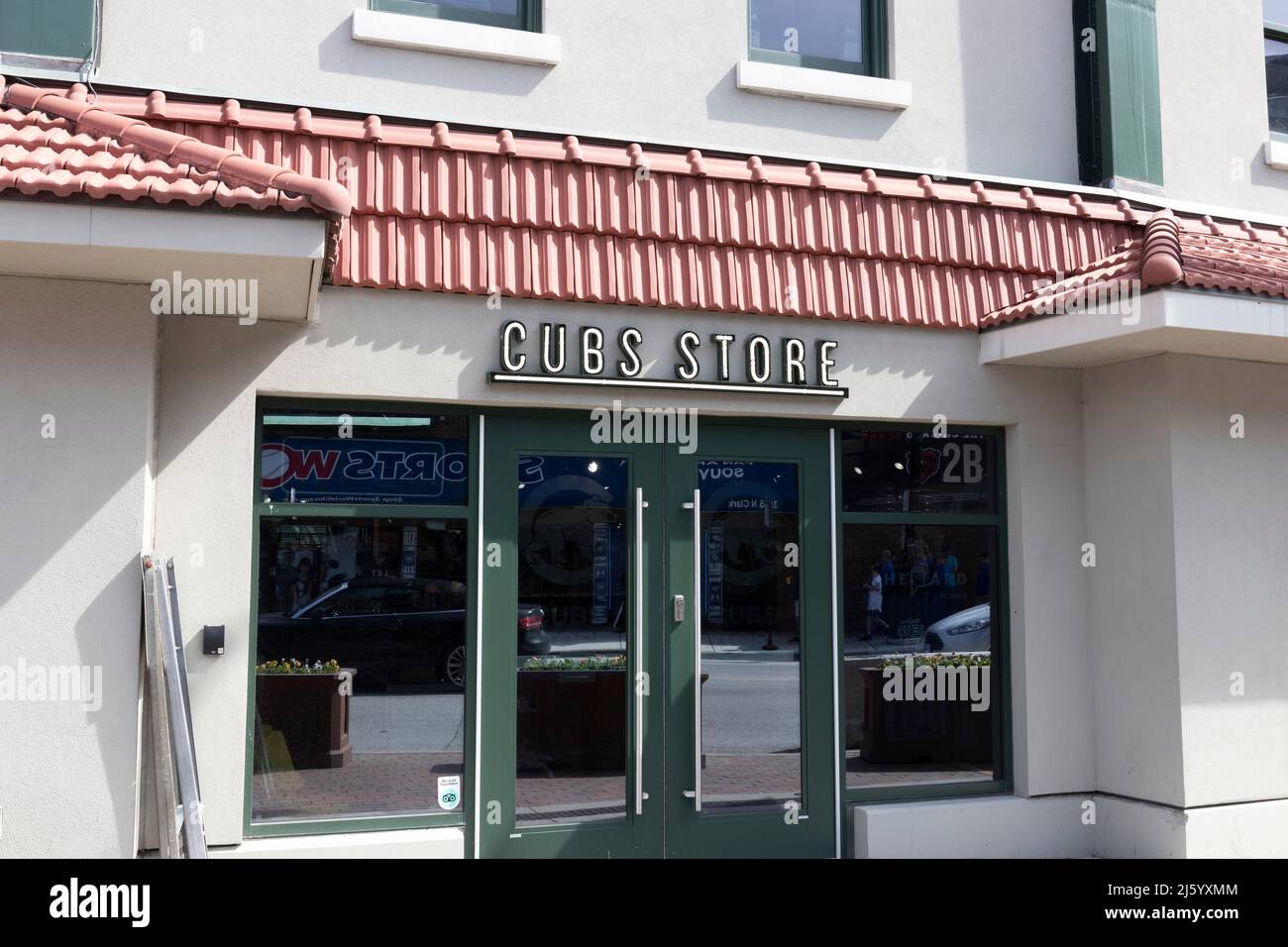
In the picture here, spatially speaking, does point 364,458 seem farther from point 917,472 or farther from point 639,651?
point 917,472

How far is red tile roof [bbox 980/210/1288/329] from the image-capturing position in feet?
21.2

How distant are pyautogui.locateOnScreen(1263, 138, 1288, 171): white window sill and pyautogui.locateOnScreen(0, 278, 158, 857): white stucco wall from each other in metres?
7.63

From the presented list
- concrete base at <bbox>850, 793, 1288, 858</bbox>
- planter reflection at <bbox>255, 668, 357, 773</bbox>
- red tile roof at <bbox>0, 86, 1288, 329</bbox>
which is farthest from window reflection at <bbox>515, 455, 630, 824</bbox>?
concrete base at <bbox>850, 793, 1288, 858</bbox>

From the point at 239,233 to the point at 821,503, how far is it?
145 inches

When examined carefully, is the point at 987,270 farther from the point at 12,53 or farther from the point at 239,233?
the point at 12,53

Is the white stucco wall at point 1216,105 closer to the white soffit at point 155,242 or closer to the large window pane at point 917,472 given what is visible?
the large window pane at point 917,472

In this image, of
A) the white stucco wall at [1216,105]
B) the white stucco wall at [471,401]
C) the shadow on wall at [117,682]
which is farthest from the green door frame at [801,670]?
the white stucco wall at [1216,105]

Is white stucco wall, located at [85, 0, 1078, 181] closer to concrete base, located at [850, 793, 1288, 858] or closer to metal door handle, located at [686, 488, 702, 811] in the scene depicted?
metal door handle, located at [686, 488, 702, 811]

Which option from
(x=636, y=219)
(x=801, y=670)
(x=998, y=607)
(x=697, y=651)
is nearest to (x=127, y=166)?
(x=636, y=219)

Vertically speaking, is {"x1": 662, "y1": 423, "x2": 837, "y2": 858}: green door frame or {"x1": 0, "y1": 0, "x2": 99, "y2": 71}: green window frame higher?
{"x1": 0, "y1": 0, "x2": 99, "y2": 71}: green window frame

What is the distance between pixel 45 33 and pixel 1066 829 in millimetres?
7203

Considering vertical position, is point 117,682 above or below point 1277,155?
below

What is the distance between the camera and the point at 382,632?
249 inches

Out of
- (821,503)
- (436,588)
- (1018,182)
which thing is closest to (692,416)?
(821,503)
